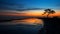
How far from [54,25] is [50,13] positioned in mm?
507

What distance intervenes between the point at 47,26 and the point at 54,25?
0.87 ft

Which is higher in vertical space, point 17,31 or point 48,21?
point 48,21

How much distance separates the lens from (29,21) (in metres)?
3.65

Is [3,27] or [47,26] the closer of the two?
[3,27]

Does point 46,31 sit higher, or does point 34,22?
point 34,22

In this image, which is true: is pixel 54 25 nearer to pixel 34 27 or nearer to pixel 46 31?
pixel 46 31

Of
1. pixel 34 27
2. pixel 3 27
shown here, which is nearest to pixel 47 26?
pixel 34 27

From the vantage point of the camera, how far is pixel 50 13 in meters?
3.60

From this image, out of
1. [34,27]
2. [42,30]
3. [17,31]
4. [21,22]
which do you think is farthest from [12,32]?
[42,30]

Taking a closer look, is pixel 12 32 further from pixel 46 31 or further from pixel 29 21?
pixel 46 31

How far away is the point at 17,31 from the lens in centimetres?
365

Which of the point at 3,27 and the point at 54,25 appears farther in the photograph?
the point at 54,25

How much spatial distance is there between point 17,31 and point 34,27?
59 centimetres

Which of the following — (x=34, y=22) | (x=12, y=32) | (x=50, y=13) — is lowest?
(x=12, y=32)
